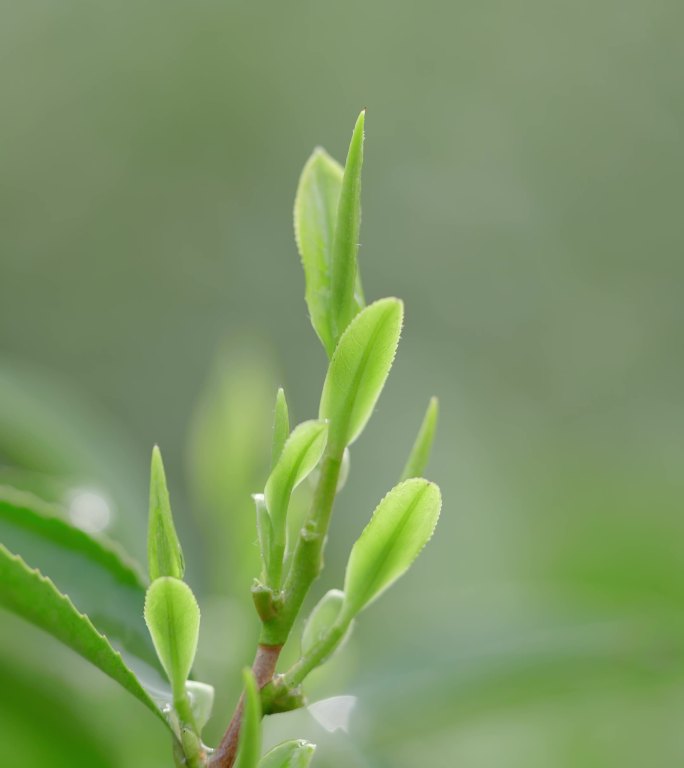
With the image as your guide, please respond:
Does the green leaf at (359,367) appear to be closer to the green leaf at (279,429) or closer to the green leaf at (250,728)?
the green leaf at (279,429)

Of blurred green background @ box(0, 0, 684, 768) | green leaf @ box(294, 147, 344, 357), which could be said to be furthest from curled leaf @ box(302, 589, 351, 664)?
blurred green background @ box(0, 0, 684, 768)

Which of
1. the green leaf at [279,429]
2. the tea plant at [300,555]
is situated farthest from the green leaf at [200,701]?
the green leaf at [279,429]

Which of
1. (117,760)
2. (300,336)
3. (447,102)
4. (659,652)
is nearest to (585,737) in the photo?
(659,652)

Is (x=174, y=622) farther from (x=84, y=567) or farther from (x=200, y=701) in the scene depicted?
(x=84, y=567)

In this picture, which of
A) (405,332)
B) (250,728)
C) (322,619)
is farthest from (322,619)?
(405,332)

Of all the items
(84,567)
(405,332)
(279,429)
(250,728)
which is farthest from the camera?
(405,332)

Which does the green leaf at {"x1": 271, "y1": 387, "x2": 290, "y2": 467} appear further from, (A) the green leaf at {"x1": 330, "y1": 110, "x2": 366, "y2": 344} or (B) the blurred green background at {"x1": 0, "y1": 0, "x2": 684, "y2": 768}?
(B) the blurred green background at {"x1": 0, "y1": 0, "x2": 684, "y2": 768}
